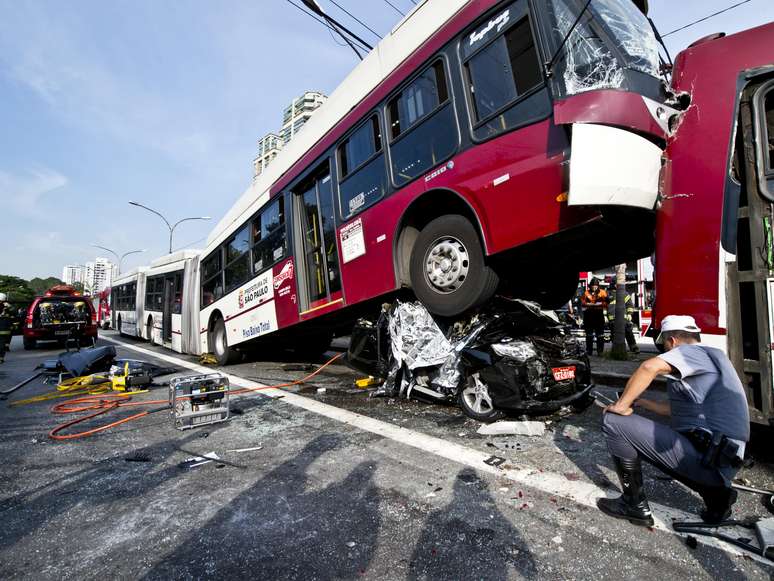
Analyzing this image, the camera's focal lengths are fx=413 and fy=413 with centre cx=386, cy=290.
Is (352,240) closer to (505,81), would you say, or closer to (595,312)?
(505,81)

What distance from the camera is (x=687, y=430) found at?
1.98 m

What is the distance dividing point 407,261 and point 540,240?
152 centimetres

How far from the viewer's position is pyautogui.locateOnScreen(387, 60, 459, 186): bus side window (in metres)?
3.81

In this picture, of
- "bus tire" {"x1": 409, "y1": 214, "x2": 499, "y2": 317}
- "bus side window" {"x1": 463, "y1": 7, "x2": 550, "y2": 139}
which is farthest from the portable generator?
"bus side window" {"x1": 463, "y1": 7, "x2": 550, "y2": 139}

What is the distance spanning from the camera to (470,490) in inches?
92.6

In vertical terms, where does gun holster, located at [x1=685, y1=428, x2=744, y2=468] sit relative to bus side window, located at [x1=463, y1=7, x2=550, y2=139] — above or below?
below

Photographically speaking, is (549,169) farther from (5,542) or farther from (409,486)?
(5,542)

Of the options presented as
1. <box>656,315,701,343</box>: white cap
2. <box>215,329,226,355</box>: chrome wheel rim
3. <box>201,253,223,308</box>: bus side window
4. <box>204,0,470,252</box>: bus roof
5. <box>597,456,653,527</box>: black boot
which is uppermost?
<box>204,0,470,252</box>: bus roof

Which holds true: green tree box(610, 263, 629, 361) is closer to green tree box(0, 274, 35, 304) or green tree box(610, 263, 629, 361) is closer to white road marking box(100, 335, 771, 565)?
white road marking box(100, 335, 771, 565)

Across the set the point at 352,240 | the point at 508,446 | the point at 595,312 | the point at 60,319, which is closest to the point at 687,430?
the point at 508,446

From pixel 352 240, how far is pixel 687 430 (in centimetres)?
367

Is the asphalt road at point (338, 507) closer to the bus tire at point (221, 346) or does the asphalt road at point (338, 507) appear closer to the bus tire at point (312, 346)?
the bus tire at point (221, 346)

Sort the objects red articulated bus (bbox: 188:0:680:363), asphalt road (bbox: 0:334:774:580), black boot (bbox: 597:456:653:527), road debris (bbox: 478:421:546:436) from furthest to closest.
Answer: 1. road debris (bbox: 478:421:546:436)
2. red articulated bus (bbox: 188:0:680:363)
3. black boot (bbox: 597:456:653:527)
4. asphalt road (bbox: 0:334:774:580)

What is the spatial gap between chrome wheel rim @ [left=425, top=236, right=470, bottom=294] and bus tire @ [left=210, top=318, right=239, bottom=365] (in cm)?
542
